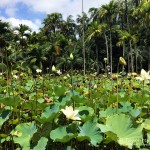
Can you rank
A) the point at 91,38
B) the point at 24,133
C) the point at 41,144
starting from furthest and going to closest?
the point at 91,38 < the point at 24,133 < the point at 41,144

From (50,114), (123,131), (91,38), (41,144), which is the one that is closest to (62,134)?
(41,144)

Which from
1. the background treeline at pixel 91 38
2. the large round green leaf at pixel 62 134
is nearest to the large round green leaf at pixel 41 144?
the large round green leaf at pixel 62 134

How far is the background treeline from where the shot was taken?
31672mm

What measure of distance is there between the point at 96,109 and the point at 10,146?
0.68 metres

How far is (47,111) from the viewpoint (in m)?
2.26

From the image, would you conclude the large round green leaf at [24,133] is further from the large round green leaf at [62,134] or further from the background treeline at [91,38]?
the background treeline at [91,38]

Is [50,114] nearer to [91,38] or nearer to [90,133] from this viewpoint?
[90,133]

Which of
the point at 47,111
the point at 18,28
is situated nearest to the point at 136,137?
the point at 47,111

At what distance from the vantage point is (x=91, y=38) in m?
39.3

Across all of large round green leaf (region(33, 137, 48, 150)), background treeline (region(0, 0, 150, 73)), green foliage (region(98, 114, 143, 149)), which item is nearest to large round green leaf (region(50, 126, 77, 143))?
large round green leaf (region(33, 137, 48, 150))

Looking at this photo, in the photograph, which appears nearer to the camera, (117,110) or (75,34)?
(117,110)


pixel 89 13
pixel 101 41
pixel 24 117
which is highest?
pixel 89 13

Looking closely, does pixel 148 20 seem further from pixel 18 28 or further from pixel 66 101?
pixel 66 101

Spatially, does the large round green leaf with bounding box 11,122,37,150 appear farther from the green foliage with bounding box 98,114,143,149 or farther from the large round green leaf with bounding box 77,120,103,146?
the green foliage with bounding box 98,114,143,149
